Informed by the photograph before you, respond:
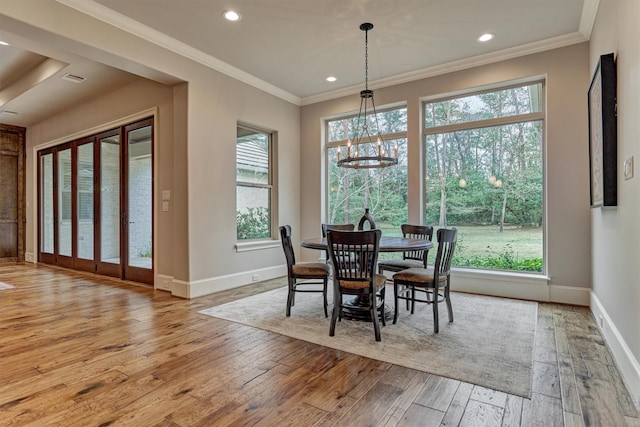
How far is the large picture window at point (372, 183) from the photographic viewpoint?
16.5ft

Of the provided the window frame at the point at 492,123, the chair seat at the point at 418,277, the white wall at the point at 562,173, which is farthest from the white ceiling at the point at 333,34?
the chair seat at the point at 418,277

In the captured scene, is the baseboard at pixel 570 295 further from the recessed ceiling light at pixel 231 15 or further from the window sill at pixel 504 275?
the recessed ceiling light at pixel 231 15

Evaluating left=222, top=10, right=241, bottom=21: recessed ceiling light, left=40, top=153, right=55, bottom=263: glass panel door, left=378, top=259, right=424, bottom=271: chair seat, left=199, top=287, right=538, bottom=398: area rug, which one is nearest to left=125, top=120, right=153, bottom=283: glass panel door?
left=199, top=287, right=538, bottom=398: area rug

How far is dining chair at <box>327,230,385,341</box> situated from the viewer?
2.71 meters

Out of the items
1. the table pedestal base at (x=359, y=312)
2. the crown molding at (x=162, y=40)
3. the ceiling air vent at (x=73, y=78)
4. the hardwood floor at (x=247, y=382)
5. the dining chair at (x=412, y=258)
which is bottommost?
the hardwood floor at (x=247, y=382)

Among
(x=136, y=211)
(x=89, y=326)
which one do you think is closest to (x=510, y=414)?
(x=89, y=326)

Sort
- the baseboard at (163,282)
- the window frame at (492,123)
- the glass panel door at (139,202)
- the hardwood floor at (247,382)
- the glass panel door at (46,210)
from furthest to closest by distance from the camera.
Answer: the glass panel door at (46,210) → the glass panel door at (139,202) → the baseboard at (163,282) → the window frame at (492,123) → the hardwood floor at (247,382)

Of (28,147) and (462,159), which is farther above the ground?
(28,147)

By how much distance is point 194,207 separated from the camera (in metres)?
4.20

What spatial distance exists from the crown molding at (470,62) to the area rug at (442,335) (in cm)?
293

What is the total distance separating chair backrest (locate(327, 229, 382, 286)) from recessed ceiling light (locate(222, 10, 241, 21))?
2.33 m

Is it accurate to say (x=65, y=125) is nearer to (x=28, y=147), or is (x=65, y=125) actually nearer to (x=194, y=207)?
(x=28, y=147)

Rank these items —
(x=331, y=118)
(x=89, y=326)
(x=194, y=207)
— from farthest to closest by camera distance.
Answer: (x=331, y=118)
(x=194, y=207)
(x=89, y=326)

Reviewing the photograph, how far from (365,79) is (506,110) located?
6.34 ft
